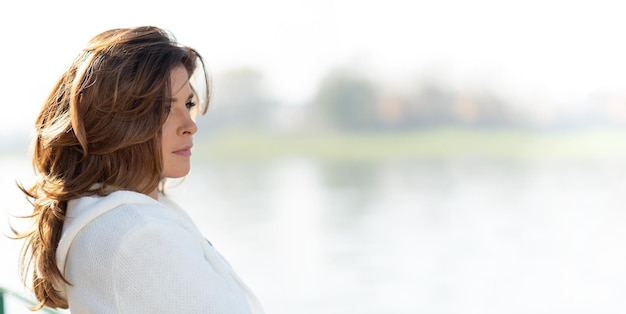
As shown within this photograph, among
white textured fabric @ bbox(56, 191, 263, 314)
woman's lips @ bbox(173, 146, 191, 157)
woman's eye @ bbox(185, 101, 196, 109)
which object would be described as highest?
woman's eye @ bbox(185, 101, 196, 109)

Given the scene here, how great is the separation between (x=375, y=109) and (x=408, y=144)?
3.04ft

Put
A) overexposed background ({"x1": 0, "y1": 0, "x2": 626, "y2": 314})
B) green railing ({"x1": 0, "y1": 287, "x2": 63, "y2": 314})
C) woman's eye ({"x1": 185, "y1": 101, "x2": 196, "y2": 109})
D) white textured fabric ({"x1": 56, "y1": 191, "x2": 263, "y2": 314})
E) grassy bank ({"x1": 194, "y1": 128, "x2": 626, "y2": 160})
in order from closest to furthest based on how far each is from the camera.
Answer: white textured fabric ({"x1": 56, "y1": 191, "x2": 263, "y2": 314})
woman's eye ({"x1": 185, "y1": 101, "x2": 196, "y2": 109})
green railing ({"x1": 0, "y1": 287, "x2": 63, "y2": 314})
overexposed background ({"x1": 0, "y1": 0, "x2": 626, "y2": 314})
grassy bank ({"x1": 194, "y1": 128, "x2": 626, "y2": 160})

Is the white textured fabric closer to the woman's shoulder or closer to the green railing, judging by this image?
the woman's shoulder

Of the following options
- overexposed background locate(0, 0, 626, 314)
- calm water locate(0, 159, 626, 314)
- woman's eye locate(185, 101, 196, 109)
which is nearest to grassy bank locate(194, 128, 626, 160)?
overexposed background locate(0, 0, 626, 314)

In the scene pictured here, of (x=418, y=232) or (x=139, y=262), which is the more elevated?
(x=139, y=262)

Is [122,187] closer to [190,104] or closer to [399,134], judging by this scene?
[190,104]

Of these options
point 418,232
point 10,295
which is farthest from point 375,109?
point 10,295

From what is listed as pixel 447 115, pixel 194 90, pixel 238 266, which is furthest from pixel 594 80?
pixel 194 90

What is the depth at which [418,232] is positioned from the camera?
14695 millimetres

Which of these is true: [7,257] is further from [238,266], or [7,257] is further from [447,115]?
[447,115]

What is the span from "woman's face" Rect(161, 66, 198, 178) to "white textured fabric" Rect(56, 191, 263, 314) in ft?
0.21

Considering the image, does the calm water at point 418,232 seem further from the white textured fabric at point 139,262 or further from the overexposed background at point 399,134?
the white textured fabric at point 139,262

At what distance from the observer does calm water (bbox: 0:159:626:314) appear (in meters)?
11.4

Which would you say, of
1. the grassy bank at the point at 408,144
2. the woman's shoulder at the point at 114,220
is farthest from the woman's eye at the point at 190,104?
the grassy bank at the point at 408,144
